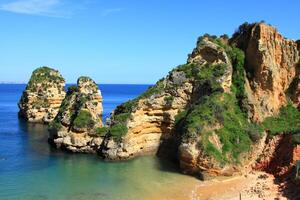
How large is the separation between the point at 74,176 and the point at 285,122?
23.3m

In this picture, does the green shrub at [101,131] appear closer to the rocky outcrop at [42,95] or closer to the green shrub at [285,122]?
the green shrub at [285,122]

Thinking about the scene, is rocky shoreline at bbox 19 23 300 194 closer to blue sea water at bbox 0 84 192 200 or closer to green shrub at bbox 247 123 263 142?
green shrub at bbox 247 123 263 142

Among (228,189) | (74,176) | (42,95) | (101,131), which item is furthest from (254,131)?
(42,95)

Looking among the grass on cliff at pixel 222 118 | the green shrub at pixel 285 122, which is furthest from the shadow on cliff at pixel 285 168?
the grass on cliff at pixel 222 118

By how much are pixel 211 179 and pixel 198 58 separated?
17643 millimetres

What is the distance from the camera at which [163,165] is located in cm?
4547

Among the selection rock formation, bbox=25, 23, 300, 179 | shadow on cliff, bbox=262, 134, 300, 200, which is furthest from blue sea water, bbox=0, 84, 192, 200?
shadow on cliff, bbox=262, 134, 300, 200

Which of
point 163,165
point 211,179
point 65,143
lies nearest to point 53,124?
point 65,143

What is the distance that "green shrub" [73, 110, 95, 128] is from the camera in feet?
165

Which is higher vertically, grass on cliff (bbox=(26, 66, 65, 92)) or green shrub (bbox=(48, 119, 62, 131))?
grass on cliff (bbox=(26, 66, 65, 92))

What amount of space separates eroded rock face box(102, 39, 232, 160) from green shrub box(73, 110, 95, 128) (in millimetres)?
2343

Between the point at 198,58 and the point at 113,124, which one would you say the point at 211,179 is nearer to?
the point at 113,124

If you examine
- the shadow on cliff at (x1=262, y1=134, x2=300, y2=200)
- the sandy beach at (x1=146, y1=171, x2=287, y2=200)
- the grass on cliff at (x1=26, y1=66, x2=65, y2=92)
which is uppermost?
the grass on cliff at (x1=26, y1=66, x2=65, y2=92)

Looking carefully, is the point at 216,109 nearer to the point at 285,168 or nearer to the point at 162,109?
the point at 162,109
